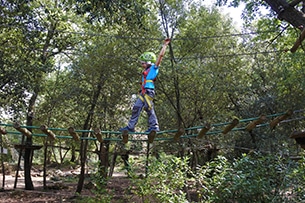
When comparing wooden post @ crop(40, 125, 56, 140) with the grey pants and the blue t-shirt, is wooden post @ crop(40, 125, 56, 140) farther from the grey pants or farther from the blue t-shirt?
the blue t-shirt

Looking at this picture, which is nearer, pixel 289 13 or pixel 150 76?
pixel 289 13

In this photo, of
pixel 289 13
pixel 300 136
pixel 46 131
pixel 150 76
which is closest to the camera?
pixel 300 136

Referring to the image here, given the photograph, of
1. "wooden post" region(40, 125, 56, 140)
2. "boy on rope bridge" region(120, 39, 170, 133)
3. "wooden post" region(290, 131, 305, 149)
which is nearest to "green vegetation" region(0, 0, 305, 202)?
"wooden post" region(290, 131, 305, 149)

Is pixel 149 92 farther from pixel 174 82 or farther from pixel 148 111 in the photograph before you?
pixel 174 82

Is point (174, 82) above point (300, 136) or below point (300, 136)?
above

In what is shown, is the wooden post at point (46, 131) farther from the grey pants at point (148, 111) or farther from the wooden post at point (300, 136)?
the wooden post at point (300, 136)

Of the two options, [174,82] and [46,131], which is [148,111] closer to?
[46,131]

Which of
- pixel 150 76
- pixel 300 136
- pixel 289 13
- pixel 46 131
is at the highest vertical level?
pixel 289 13

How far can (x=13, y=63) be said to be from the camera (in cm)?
724

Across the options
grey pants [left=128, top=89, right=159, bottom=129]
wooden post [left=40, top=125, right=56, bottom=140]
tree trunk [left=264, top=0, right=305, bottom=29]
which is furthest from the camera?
grey pants [left=128, top=89, right=159, bottom=129]

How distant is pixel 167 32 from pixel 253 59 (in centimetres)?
348

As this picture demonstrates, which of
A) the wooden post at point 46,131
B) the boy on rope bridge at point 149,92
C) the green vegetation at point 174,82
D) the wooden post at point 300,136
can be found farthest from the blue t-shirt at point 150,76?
the wooden post at point 300,136

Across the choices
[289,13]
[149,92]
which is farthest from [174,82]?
[289,13]

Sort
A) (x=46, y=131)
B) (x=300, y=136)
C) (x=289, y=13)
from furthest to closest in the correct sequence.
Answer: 1. (x=289, y=13)
2. (x=46, y=131)
3. (x=300, y=136)
